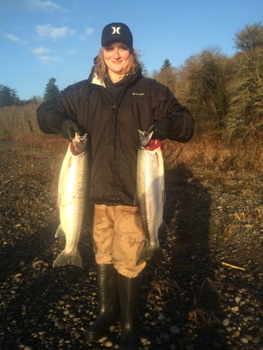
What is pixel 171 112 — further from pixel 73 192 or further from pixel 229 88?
pixel 229 88

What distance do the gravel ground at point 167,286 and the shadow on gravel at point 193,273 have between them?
0.01m

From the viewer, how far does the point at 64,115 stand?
3.11m

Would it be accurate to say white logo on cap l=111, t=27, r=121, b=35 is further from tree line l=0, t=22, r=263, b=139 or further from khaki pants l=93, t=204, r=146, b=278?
tree line l=0, t=22, r=263, b=139

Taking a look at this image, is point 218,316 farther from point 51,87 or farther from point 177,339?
point 51,87

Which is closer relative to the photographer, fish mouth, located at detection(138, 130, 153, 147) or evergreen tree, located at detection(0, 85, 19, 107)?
fish mouth, located at detection(138, 130, 153, 147)

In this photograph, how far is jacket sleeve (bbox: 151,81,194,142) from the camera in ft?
9.75

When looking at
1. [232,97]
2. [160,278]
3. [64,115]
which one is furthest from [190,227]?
[232,97]

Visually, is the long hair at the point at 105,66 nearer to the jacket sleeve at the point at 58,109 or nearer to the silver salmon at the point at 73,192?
the jacket sleeve at the point at 58,109

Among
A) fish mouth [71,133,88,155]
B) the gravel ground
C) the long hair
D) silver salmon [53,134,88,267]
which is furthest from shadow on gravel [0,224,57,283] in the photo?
the long hair

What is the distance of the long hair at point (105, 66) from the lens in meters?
3.10

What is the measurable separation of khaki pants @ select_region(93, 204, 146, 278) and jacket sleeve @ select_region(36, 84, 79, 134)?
917mm

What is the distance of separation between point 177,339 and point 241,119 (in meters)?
16.6

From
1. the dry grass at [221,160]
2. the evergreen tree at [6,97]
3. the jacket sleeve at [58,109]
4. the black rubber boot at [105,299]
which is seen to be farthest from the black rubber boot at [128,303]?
the evergreen tree at [6,97]

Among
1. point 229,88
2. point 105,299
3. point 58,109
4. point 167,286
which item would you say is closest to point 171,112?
point 58,109
